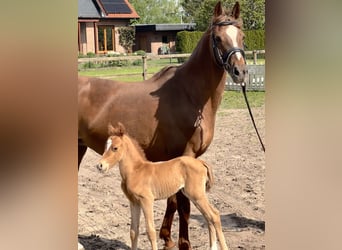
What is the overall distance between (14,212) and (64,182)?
0.10m

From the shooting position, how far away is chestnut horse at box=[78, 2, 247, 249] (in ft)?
5.92

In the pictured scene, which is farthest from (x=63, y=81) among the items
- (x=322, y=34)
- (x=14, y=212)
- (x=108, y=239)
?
(x=108, y=239)

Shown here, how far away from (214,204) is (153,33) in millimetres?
1268

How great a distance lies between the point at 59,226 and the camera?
2.87 ft

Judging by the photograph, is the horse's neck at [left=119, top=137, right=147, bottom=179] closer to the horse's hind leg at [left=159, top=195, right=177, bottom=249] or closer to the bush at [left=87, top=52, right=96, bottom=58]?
the bush at [left=87, top=52, right=96, bottom=58]

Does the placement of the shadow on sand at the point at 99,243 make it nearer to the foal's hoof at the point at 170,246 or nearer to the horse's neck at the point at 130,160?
the foal's hoof at the point at 170,246

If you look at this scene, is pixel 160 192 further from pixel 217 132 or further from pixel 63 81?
pixel 217 132

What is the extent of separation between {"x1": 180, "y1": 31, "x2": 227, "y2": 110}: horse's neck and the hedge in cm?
26

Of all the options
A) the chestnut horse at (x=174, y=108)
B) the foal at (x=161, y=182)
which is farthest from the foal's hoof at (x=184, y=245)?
the foal at (x=161, y=182)

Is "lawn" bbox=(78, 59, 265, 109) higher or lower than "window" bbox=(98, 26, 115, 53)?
lower

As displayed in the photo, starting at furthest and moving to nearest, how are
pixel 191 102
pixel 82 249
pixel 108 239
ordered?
1. pixel 108 239
2. pixel 82 249
3. pixel 191 102

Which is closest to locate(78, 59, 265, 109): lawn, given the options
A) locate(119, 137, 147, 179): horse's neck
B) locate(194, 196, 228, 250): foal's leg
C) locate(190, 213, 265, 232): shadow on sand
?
locate(190, 213, 265, 232): shadow on sand

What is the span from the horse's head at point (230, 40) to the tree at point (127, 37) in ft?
1.07

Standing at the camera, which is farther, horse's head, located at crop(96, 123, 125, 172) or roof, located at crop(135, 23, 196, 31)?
roof, located at crop(135, 23, 196, 31)
